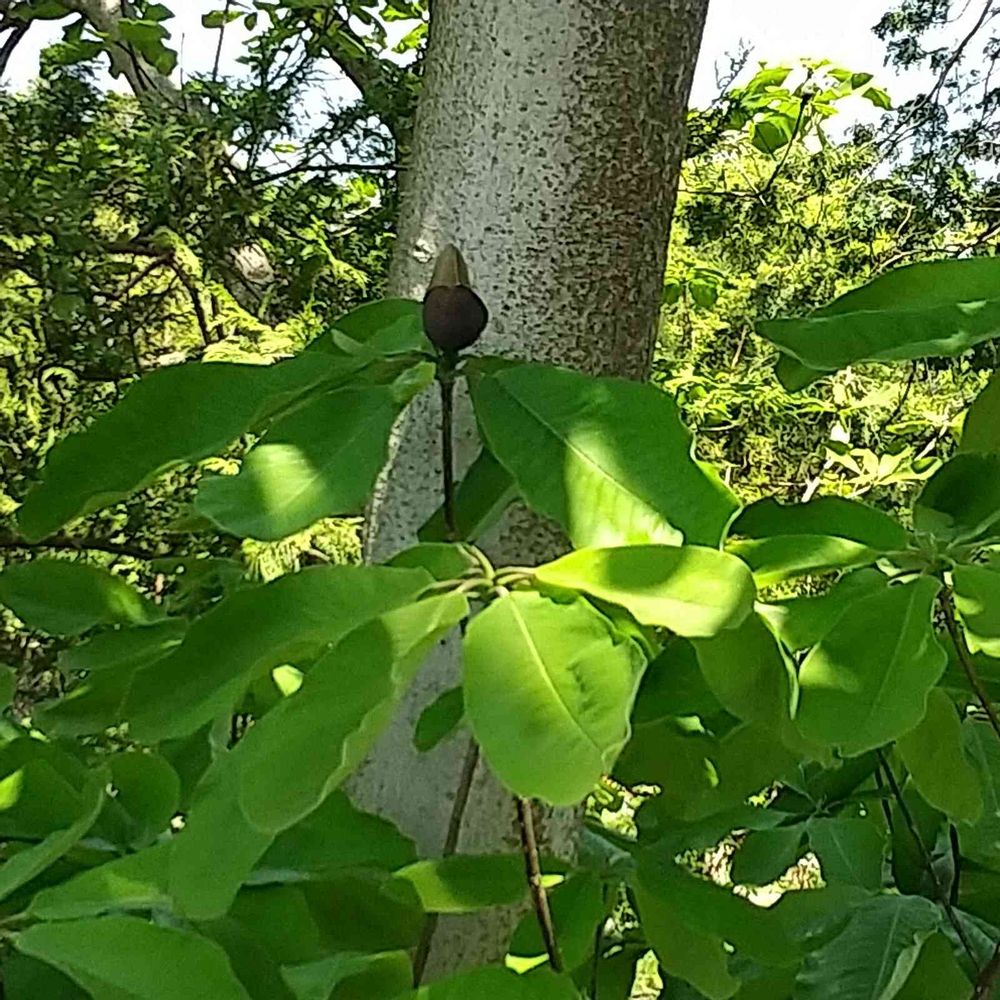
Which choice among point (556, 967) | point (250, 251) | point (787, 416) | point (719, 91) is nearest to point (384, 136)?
point (250, 251)

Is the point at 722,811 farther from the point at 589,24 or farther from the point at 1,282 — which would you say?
the point at 1,282

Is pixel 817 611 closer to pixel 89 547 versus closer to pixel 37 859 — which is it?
pixel 37 859

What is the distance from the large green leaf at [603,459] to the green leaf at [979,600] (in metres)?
0.08

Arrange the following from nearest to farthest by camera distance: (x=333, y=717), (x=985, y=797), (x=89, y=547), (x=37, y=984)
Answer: (x=333, y=717) → (x=37, y=984) → (x=985, y=797) → (x=89, y=547)

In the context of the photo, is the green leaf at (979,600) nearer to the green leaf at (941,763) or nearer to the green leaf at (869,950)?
the green leaf at (941,763)

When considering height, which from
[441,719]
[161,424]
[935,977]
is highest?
[161,424]

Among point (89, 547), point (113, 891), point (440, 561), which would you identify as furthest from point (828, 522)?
point (89, 547)

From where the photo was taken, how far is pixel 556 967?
1.31 feet

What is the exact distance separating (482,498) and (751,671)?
0.44 ft

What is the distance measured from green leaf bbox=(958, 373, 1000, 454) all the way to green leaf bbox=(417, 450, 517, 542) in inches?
7.1

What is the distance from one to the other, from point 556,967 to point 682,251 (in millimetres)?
1759

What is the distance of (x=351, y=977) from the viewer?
37 cm

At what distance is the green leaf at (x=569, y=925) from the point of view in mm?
441

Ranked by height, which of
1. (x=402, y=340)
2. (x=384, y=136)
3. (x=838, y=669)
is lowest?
(x=838, y=669)
